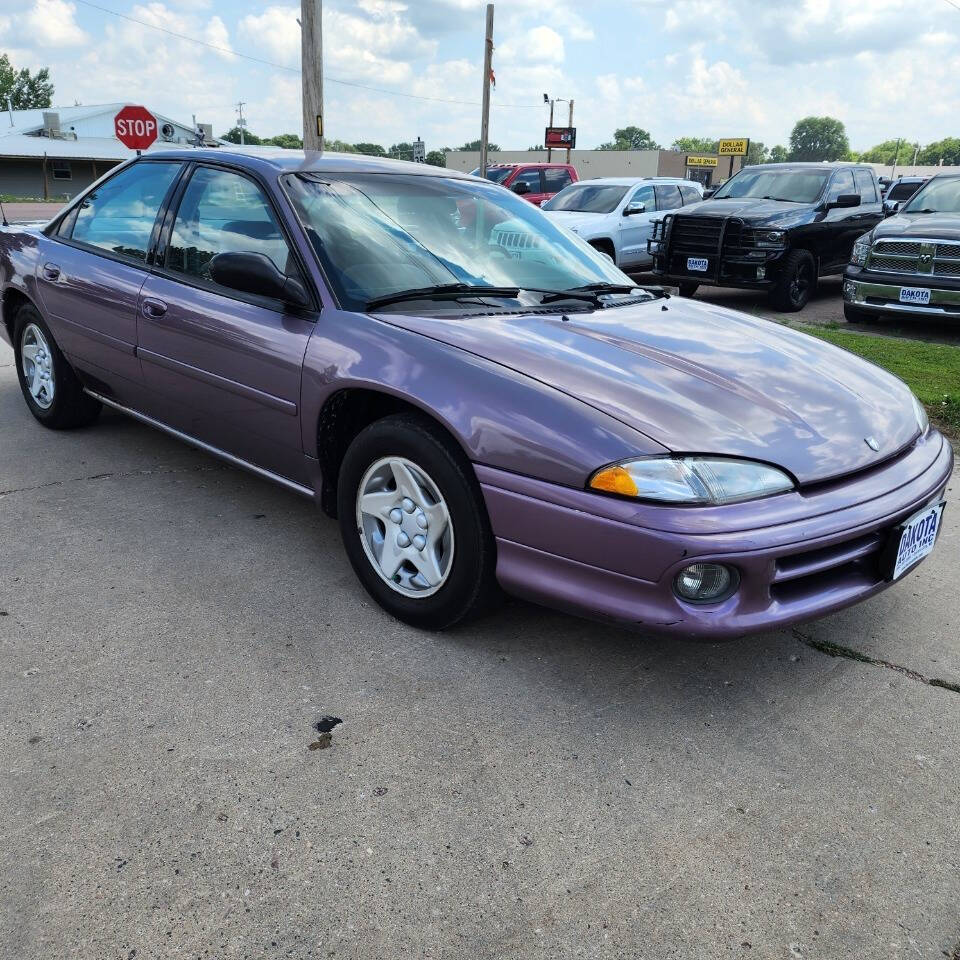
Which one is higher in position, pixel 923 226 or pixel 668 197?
pixel 668 197

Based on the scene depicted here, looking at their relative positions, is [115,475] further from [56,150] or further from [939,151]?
[939,151]

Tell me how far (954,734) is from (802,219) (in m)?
8.87

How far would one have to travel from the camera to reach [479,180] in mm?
4043

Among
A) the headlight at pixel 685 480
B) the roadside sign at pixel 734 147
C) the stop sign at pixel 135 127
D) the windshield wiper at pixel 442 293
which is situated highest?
the roadside sign at pixel 734 147

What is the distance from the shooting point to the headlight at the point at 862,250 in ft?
28.7

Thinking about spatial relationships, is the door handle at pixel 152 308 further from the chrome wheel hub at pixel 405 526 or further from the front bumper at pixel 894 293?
the front bumper at pixel 894 293

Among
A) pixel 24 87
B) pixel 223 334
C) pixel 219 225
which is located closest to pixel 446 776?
pixel 223 334

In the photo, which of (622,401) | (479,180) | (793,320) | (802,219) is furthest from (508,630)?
(802,219)

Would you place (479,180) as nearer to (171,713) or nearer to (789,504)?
(789,504)

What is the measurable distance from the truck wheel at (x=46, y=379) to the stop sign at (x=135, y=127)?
13.4 metres

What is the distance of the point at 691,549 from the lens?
2.23m

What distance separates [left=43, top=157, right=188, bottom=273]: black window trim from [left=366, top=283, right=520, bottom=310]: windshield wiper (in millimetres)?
1395

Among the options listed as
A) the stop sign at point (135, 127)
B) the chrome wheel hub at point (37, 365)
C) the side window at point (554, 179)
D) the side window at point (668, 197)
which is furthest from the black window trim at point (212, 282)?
the side window at point (554, 179)

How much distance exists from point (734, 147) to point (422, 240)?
59.5m
